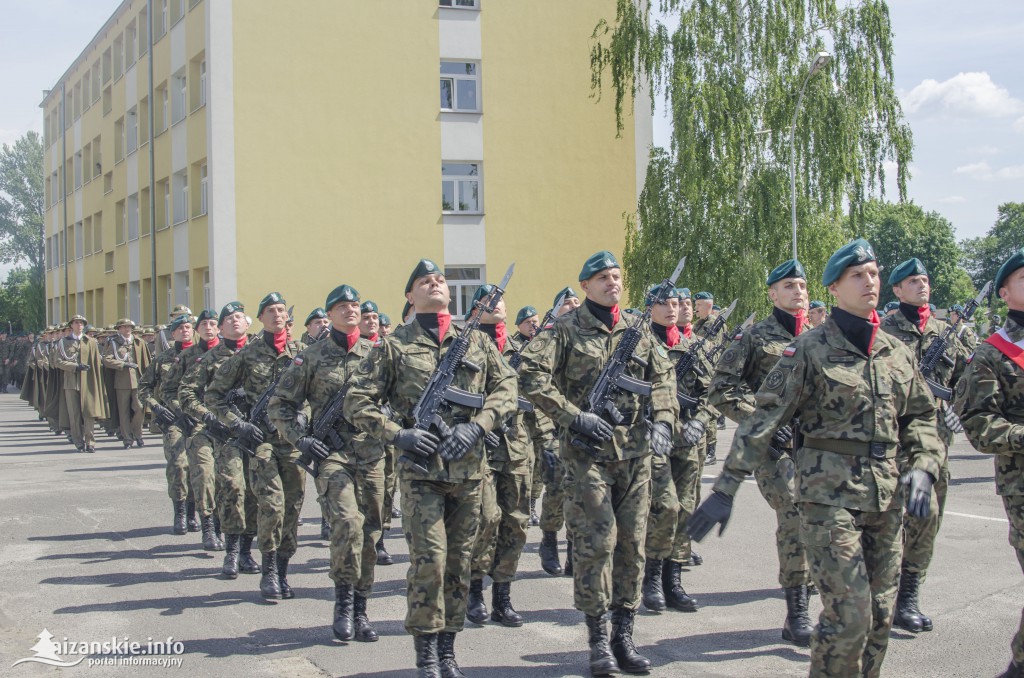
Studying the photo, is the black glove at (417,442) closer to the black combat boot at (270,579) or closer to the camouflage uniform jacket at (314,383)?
the camouflage uniform jacket at (314,383)

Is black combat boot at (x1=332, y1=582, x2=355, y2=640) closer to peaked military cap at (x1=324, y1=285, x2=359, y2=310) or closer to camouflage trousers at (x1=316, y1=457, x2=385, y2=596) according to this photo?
camouflage trousers at (x1=316, y1=457, x2=385, y2=596)

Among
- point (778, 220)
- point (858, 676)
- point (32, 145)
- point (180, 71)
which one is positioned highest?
point (32, 145)

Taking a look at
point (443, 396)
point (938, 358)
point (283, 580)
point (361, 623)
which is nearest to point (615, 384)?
point (443, 396)

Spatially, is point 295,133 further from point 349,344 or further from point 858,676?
point 858,676

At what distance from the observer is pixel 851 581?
428 centimetres

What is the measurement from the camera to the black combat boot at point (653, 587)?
6.93m

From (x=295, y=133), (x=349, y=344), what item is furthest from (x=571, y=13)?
(x=349, y=344)

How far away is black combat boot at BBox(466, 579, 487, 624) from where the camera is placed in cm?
679

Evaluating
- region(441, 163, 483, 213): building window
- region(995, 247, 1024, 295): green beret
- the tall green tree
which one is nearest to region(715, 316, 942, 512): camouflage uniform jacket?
region(995, 247, 1024, 295): green beret

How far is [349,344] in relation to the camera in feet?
23.6

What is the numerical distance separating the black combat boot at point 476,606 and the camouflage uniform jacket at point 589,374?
1.59 metres

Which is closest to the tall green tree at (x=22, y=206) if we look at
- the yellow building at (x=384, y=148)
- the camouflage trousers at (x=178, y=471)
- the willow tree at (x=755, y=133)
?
the yellow building at (x=384, y=148)

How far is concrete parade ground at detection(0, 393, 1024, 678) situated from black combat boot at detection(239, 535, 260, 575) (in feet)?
0.36

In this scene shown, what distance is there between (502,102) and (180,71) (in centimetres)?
1001
